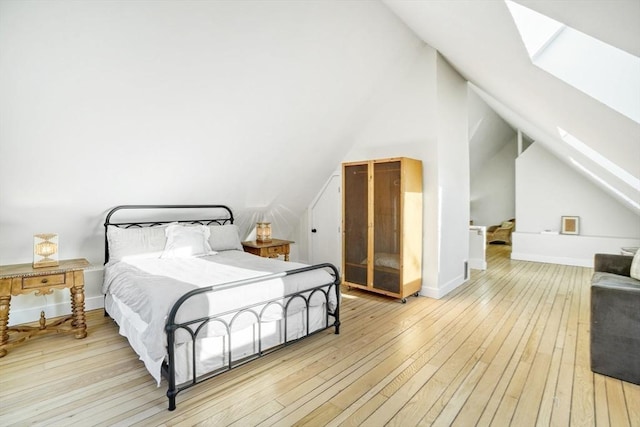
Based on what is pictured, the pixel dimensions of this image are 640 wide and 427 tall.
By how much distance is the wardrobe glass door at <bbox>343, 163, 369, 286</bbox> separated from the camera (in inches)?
173

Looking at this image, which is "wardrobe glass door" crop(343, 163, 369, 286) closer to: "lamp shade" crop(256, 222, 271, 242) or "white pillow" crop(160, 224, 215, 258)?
"lamp shade" crop(256, 222, 271, 242)

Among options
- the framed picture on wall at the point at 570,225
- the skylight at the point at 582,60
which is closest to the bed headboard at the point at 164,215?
the skylight at the point at 582,60

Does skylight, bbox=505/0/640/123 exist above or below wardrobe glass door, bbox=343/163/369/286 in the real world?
above

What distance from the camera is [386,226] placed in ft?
13.8

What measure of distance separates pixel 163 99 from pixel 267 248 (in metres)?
2.65

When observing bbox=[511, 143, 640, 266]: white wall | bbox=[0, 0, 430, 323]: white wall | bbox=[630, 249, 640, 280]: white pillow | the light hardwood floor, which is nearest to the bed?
the light hardwood floor

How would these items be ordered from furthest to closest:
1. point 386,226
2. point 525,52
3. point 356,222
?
point 356,222, point 386,226, point 525,52

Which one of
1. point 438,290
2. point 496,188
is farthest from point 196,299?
point 496,188

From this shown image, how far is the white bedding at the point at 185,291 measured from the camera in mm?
2191

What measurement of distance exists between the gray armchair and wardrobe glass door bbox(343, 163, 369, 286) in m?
2.46

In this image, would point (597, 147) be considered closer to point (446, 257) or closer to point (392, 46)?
point (446, 257)

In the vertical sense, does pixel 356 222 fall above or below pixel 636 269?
above

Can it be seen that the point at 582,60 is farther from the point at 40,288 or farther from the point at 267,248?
the point at 40,288

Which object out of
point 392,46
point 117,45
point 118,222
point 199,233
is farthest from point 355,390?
point 392,46
